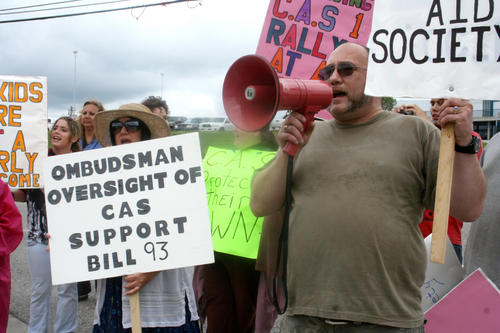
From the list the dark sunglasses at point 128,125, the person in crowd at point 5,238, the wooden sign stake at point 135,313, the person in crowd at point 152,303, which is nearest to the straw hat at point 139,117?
the dark sunglasses at point 128,125

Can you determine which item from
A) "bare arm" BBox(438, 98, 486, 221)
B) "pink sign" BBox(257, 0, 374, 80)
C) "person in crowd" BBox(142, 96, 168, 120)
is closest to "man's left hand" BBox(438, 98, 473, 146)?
"bare arm" BBox(438, 98, 486, 221)

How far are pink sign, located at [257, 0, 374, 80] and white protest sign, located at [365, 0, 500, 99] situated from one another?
5.45ft

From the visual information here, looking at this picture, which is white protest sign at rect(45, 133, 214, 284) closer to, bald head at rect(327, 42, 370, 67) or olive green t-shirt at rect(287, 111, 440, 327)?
olive green t-shirt at rect(287, 111, 440, 327)

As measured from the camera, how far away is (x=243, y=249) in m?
2.83

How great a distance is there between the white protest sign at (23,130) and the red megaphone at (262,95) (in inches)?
97.5

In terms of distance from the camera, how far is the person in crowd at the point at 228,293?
296cm

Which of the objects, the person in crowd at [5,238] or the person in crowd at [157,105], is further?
the person in crowd at [157,105]

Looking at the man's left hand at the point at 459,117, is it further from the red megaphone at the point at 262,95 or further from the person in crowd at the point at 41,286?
the person in crowd at the point at 41,286

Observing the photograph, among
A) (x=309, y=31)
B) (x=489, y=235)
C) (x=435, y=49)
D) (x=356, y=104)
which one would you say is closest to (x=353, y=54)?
(x=356, y=104)

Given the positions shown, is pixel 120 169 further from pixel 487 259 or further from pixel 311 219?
pixel 487 259

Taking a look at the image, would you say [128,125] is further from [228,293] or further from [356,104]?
[356,104]

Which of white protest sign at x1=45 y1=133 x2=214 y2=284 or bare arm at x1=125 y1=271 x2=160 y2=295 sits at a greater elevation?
white protest sign at x1=45 y1=133 x2=214 y2=284

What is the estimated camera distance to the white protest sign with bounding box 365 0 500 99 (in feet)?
5.62

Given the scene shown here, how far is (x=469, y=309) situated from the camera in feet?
7.26
